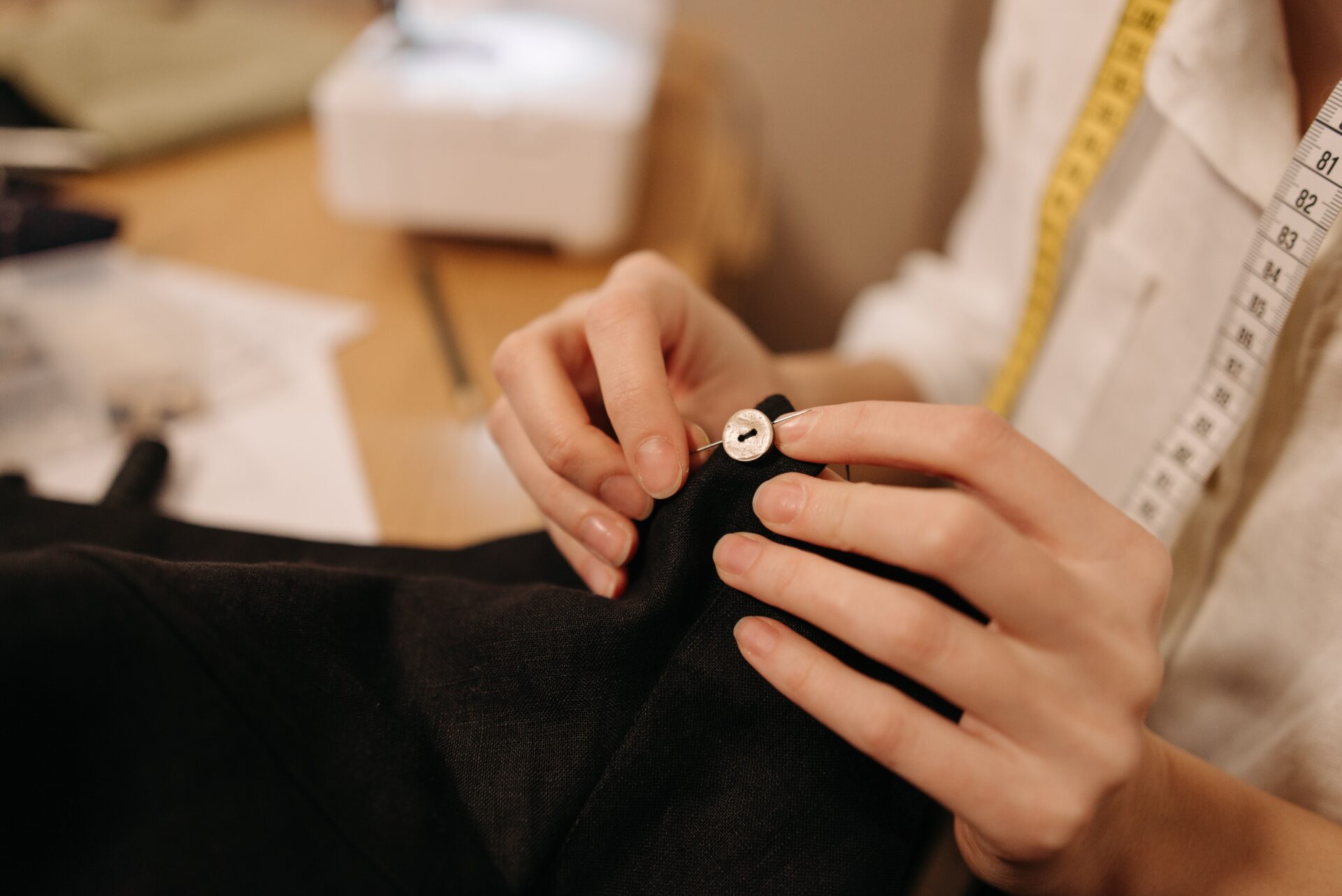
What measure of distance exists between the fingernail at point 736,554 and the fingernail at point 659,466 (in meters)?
0.05

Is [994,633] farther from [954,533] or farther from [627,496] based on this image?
[627,496]

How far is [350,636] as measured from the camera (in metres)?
0.48

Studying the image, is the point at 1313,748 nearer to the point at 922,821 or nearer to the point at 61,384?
the point at 922,821

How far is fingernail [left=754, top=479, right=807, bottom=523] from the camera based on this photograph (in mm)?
434

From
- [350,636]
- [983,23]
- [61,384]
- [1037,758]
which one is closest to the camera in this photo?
[1037,758]

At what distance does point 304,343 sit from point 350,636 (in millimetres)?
665

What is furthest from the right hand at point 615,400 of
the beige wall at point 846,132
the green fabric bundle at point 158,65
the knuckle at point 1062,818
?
the green fabric bundle at point 158,65

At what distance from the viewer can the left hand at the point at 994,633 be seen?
367 millimetres

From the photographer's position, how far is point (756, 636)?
0.44 m

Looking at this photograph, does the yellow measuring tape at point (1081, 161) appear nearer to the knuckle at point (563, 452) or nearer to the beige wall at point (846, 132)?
the knuckle at point (563, 452)

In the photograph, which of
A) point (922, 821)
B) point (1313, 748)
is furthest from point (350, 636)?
point (1313, 748)

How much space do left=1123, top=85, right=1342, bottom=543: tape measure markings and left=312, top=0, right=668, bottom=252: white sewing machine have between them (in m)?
0.74

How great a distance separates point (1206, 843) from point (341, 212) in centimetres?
117

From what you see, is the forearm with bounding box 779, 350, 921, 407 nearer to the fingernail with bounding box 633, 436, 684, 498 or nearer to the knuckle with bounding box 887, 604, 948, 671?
the fingernail with bounding box 633, 436, 684, 498
